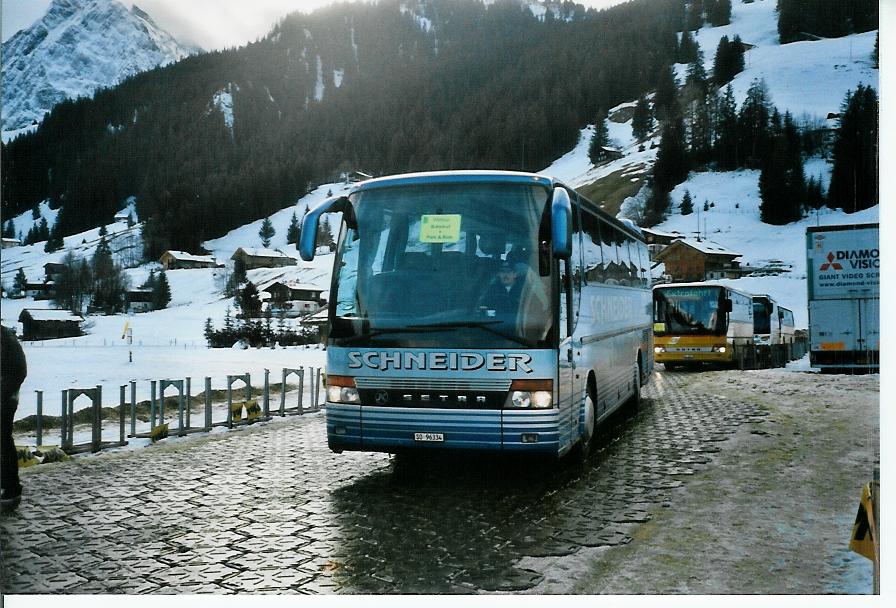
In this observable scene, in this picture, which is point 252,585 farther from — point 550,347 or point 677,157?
point 677,157

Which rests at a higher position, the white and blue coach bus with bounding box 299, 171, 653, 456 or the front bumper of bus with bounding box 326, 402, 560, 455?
the white and blue coach bus with bounding box 299, 171, 653, 456

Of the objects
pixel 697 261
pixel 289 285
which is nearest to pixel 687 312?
pixel 697 261

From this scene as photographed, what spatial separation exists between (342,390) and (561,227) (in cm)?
224

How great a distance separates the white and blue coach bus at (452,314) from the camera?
591cm

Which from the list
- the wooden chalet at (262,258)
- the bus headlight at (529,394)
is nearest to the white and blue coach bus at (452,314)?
the bus headlight at (529,394)

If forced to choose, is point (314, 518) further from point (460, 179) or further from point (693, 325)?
point (693, 325)

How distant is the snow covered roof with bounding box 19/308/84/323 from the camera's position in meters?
7.39

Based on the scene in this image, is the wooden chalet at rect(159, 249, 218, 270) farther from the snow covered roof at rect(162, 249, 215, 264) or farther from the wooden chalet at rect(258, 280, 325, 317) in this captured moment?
the wooden chalet at rect(258, 280, 325, 317)

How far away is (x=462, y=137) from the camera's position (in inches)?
443

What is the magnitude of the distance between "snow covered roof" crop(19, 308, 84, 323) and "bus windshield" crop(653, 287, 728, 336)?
17912 millimetres

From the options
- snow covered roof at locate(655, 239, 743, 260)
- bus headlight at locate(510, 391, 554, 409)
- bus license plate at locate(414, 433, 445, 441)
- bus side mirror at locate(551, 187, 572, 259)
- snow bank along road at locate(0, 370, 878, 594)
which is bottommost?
snow bank along road at locate(0, 370, 878, 594)

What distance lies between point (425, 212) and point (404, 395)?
1530mm

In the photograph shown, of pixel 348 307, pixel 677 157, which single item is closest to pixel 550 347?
pixel 348 307

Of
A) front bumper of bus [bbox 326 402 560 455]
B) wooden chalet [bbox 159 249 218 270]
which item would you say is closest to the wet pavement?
front bumper of bus [bbox 326 402 560 455]
